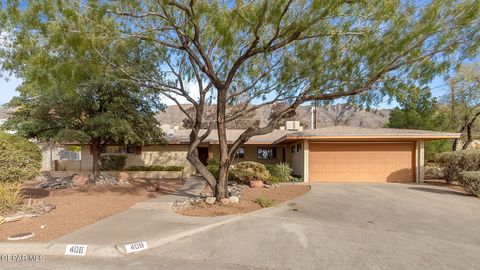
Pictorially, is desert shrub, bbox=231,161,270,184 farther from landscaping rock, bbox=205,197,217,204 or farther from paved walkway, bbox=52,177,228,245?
paved walkway, bbox=52,177,228,245

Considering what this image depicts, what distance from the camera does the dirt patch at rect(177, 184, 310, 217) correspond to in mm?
8523

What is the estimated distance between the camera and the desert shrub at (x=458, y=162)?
44.8ft

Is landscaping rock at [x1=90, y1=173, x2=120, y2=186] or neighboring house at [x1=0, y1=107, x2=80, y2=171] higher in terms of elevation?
neighboring house at [x1=0, y1=107, x2=80, y2=171]

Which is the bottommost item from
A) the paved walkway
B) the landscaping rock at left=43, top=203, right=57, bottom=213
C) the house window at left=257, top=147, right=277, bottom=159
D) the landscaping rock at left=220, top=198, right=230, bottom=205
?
the landscaping rock at left=43, top=203, right=57, bottom=213

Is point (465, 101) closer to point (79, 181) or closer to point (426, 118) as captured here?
point (426, 118)

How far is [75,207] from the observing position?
960 centimetres

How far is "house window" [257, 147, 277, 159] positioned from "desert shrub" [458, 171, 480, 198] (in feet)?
40.4

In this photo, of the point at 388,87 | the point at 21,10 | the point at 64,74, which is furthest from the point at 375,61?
the point at 21,10

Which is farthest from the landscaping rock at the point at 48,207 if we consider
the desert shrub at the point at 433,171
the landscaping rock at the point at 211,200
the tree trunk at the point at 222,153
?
the desert shrub at the point at 433,171

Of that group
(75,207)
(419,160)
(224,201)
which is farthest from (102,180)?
(419,160)

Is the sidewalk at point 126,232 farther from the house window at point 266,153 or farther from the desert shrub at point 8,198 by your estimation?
the house window at point 266,153

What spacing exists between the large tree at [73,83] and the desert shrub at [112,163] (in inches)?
133

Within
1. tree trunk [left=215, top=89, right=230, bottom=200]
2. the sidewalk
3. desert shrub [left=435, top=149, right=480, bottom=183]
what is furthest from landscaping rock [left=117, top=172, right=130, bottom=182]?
desert shrub [left=435, top=149, right=480, bottom=183]

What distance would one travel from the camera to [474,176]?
36.9 feet
